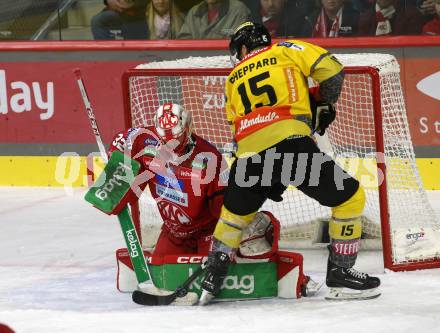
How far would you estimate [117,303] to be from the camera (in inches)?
202

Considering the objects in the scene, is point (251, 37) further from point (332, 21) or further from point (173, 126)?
point (332, 21)

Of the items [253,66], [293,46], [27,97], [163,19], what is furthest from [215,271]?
[27,97]

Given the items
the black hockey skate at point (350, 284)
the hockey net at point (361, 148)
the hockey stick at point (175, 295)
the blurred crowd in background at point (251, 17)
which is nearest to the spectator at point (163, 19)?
the blurred crowd in background at point (251, 17)

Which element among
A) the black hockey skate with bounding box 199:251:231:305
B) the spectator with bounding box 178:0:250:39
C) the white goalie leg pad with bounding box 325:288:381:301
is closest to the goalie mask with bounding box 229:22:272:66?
the black hockey skate with bounding box 199:251:231:305

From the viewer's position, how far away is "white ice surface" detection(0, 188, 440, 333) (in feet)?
15.0

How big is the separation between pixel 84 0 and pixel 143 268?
3841 mm

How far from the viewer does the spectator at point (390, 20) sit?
25.6 feet

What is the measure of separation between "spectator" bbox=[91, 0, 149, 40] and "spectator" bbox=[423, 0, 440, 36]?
202 centimetres

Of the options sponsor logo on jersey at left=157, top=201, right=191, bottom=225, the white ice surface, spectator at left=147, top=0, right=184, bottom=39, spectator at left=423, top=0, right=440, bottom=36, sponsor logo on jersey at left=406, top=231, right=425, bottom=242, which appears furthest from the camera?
spectator at left=147, top=0, right=184, bottom=39

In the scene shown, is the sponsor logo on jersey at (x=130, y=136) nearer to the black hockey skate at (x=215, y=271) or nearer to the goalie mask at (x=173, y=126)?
the goalie mask at (x=173, y=126)

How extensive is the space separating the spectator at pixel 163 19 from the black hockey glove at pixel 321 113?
337cm

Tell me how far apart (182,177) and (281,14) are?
126 inches

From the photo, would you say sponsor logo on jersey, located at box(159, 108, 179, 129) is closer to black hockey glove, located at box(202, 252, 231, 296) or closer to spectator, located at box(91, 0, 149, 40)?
black hockey glove, located at box(202, 252, 231, 296)

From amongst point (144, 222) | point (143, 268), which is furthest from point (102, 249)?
point (143, 268)
